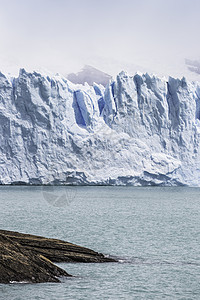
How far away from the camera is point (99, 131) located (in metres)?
44.7

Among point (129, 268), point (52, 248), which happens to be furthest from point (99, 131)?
point (52, 248)

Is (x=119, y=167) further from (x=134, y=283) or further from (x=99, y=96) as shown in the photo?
(x=134, y=283)

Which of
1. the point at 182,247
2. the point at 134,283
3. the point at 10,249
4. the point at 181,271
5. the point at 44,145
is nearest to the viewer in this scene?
the point at 10,249

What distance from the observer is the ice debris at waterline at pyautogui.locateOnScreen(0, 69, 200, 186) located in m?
43.2

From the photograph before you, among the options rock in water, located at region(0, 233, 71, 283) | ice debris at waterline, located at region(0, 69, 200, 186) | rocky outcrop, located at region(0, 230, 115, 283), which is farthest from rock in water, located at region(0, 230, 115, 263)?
ice debris at waterline, located at region(0, 69, 200, 186)

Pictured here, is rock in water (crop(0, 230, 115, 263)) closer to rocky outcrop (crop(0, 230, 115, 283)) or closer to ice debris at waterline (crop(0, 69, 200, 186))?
rocky outcrop (crop(0, 230, 115, 283))

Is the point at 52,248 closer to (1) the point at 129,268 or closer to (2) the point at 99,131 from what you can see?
(1) the point at 129,268

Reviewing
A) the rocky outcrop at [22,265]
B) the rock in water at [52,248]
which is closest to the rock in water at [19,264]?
the rocky outcrop at [22,265]

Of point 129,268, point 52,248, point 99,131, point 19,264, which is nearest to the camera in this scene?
point 19,264

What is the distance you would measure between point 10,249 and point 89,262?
2746 millimetres

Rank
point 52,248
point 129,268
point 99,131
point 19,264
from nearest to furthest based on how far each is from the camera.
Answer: point 19,264, point 52,248, point 129,268, point 99,131

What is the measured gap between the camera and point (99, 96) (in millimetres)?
48719

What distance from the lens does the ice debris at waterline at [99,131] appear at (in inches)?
1703


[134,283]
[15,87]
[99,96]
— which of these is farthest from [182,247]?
[99,96]
